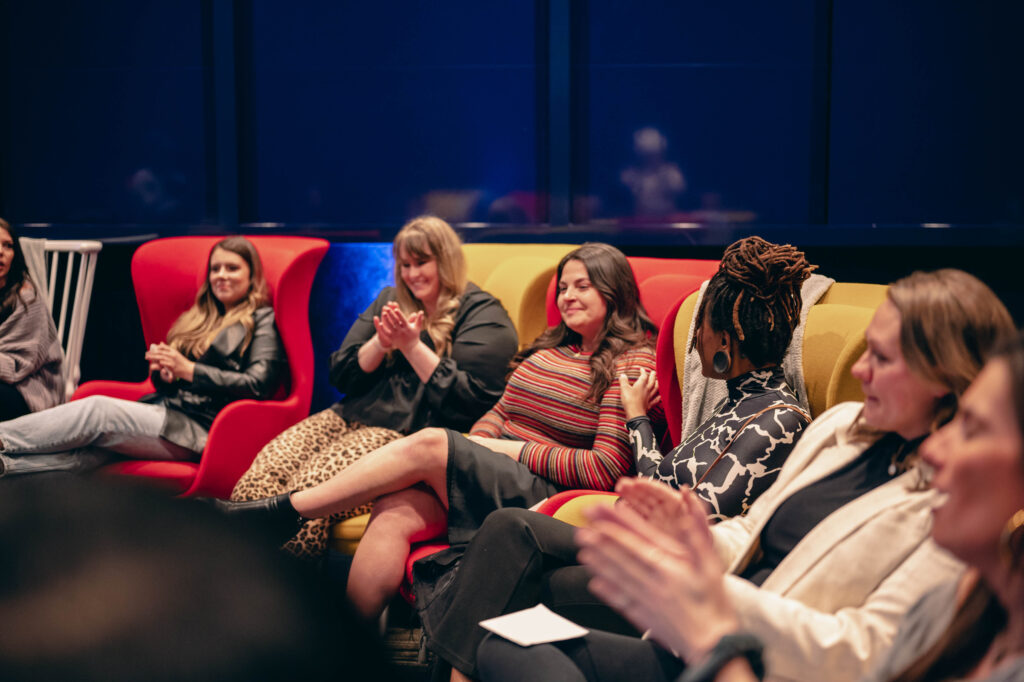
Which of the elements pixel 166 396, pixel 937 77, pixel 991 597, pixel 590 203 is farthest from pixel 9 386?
pixel 937 77

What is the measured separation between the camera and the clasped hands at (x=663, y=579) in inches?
36.2

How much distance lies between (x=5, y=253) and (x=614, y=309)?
2.49 meters

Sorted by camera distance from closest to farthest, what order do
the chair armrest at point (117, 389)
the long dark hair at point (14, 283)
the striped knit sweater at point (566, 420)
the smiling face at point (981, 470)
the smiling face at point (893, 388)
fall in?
the smiling face at point (981, 470)
the smiling face at point (893, 388)
the striped knit sweater at point (566, 420)
the long dark hair at point (14, 283)
the chair armrest at point (117, 389)

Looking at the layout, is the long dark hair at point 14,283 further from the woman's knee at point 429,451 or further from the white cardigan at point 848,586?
the white cardigan at point 848,586

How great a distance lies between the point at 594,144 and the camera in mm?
4543

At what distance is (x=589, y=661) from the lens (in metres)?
1.73

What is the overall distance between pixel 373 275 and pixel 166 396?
42.8 inches

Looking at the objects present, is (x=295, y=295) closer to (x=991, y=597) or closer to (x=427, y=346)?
(x=427, y=346)

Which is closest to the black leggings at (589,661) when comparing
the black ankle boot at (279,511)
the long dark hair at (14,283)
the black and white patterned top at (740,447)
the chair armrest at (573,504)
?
the black and white patterned top at (740,447)

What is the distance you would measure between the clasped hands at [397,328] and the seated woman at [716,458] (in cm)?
109

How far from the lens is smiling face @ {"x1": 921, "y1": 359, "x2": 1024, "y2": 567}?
2.61ft

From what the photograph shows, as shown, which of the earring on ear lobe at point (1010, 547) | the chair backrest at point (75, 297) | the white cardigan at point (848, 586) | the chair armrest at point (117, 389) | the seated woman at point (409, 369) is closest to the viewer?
the earring on ear lobe at point (1010, 547)

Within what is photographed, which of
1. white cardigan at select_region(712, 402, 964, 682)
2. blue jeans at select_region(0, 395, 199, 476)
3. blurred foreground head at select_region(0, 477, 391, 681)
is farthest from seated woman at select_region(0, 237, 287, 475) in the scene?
blurred foreground head at select_region(0, 477, 391, 681)

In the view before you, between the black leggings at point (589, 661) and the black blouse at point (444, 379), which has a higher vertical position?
the black blouse at point (444, 379)
